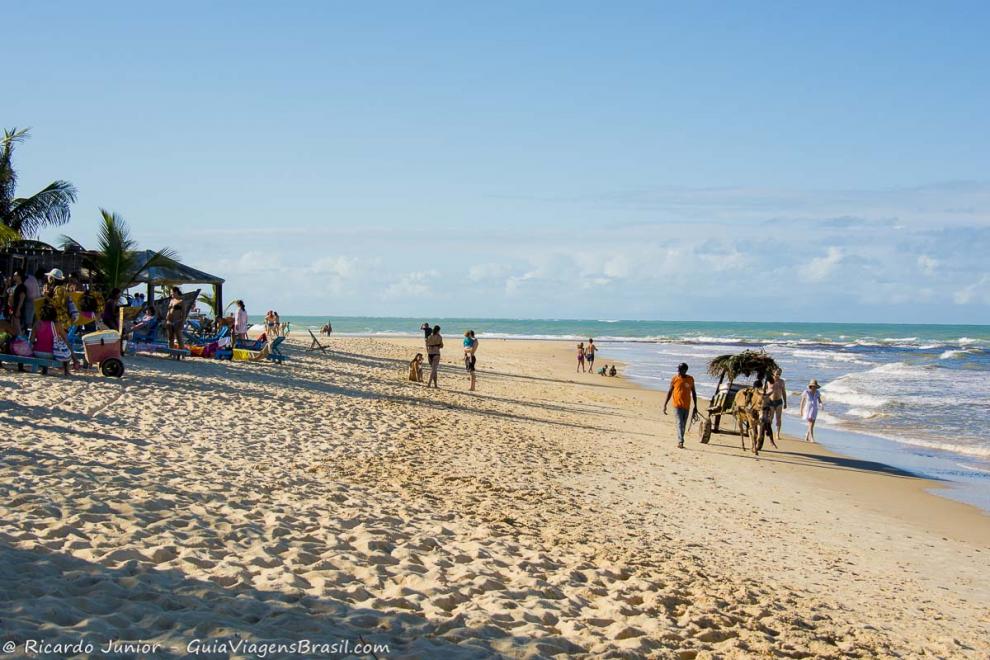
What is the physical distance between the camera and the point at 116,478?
21.5 feet

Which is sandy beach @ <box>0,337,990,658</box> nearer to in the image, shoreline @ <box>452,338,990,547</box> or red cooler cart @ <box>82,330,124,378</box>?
shoreline @ <box>452,338,990,547</box>

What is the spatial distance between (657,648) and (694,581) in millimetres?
1410

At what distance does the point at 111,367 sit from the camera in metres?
12.7

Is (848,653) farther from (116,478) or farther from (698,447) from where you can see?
(698,447)

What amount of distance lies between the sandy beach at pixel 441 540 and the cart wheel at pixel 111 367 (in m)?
0.28

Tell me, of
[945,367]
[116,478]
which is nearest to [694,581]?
[116,478]

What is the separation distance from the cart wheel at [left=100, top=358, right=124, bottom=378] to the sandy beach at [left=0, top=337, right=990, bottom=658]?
0.28m

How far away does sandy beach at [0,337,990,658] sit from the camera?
4344 mm

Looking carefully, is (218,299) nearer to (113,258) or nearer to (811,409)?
(113,258)

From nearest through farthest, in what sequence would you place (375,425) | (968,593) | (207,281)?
(968,593) < (375,425) < (207,281)

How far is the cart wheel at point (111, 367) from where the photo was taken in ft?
41.4

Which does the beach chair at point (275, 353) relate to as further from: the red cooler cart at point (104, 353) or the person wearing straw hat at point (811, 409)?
the person wearing straw hat at point (811, 409)

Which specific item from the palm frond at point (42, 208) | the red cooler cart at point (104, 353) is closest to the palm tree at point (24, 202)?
the palm frond at point (42, 208)

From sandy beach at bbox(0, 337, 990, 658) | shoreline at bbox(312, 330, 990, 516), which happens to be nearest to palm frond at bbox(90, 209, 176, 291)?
sandy beach at bbox(0, 337, 990, 658)
